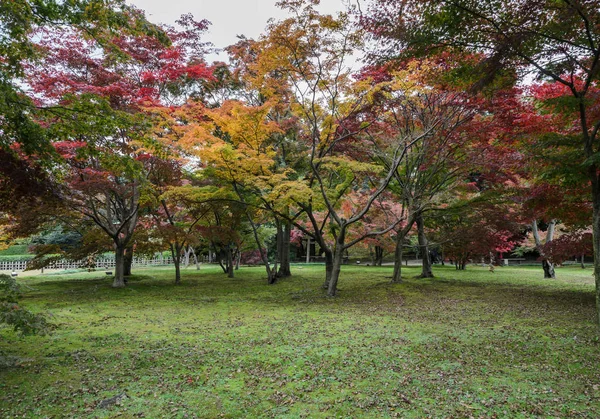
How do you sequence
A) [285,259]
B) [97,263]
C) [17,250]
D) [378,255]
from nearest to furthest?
[285,259]
[97,263]
[378,255]
[17,250]

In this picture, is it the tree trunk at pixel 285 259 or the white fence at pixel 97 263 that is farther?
the white fence at pixel 97 263

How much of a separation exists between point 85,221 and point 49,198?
10166 millimetres

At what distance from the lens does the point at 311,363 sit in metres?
4.36

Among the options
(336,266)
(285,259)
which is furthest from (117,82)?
(285,259)

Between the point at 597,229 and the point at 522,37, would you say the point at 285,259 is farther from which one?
the point at 522,37

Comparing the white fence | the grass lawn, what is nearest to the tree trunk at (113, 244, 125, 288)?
the grass lawn

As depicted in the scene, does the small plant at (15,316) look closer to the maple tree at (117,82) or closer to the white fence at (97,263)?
the maple tree at (117,82)

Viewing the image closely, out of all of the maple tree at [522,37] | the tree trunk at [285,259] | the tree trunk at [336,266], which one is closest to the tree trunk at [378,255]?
the tree trunk at [285,259]

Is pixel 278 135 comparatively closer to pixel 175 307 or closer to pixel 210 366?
pixel 175 307

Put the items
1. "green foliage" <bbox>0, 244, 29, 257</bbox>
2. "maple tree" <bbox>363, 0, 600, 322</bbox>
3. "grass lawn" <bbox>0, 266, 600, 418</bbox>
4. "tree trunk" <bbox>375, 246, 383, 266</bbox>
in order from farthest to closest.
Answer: "green foliage" <bbox>0, 244, 29, 257</bbox> < "tree trunk" <bbox>375, 246, 383, 266</bbox> < "maple tree" <bbox>363, 0, 600, 322</bbox> < "grass lawn" <bbox>0, 266, 600, 418</bbox>

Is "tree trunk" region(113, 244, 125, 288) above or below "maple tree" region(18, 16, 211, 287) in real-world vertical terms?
below

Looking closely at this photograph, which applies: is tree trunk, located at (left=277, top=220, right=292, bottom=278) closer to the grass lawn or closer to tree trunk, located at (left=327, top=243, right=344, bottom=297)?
tree trunk, located at (left=327, top=243, right=344, bottom=297)

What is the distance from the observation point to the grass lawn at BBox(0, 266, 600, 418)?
3.25m

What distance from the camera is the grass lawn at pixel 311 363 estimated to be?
325 centimetres
